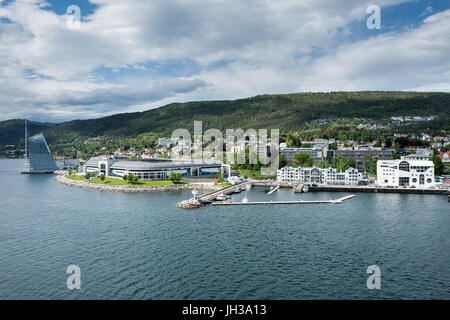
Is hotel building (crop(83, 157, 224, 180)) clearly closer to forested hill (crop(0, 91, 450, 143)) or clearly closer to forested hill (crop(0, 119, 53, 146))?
forested hill (crop(0, 91, 450, 143))

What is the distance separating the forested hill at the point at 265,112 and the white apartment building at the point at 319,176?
55447mm

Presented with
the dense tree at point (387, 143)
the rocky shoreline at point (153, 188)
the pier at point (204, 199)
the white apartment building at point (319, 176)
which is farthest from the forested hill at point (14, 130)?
the dense tree at point (387, 143)

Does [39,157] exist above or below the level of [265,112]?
below

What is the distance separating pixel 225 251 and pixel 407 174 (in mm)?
34254

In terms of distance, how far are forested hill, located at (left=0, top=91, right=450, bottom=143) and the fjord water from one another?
7924cm

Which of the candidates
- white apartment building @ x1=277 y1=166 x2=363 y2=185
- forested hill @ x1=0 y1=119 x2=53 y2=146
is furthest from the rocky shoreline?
forested hill @ x1=0 y1=119 x2=53 y2=146

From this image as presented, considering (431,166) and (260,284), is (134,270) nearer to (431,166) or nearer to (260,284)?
(260,284)

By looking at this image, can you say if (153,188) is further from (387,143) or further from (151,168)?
(387,143)

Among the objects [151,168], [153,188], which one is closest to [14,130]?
[151,168]

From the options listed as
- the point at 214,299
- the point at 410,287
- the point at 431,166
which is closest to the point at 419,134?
the point at 431,166

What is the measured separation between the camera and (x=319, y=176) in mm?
47750

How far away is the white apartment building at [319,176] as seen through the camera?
1805 inches

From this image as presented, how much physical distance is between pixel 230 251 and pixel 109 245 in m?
7.56

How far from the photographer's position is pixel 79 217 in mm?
27719
